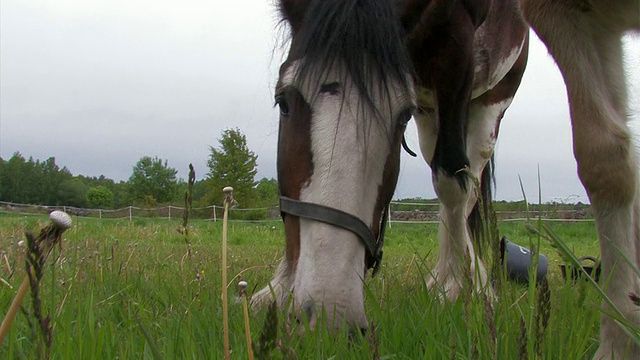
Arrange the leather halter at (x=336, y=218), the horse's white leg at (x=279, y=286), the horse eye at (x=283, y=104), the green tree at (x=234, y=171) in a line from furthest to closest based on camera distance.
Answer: the green tree at (x=234, y=171) < the horse eye at (x=283, y=104) < the horse's white leg at (x=279, y=286) < the leather halter at (x=336, y=218)

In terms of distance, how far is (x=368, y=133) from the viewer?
2.23 meters

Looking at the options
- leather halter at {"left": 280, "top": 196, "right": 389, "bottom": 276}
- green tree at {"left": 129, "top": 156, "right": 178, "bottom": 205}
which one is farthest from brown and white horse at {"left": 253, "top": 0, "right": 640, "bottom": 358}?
green tree at {"left": 129, "top": 156, "right": 178, "bottom": 205}

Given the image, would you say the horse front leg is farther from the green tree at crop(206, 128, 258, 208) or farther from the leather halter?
the green tree at crop(206, 128, 258, 208)

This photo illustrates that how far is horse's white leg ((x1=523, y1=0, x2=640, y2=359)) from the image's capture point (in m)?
1.83

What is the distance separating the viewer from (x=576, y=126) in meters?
1.99

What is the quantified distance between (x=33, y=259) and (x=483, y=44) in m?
4.09

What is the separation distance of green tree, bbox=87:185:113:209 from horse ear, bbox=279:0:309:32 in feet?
257

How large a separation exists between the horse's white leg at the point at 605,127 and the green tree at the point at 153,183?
65.2 metres

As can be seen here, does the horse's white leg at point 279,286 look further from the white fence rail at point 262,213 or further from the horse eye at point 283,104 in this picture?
the white fence rail at point 262,213

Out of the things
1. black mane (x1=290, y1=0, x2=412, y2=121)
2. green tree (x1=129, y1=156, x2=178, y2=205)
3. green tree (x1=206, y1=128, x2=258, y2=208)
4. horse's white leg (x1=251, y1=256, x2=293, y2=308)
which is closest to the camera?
horse's white leg (x1=251, y1=256, x2=293, y2=308)

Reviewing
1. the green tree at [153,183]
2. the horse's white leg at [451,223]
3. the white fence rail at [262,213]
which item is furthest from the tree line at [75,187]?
the horse's white leg at [451,223]

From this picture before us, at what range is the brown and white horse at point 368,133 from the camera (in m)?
1.87

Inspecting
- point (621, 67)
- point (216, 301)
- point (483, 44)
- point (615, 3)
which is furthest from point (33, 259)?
point (483, 44)

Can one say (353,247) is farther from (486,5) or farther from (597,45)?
(486,5)
